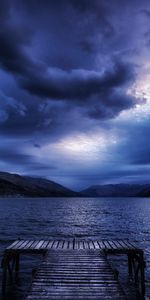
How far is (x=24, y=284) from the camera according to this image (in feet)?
68.7

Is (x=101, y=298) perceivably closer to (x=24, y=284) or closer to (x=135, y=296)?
(x=135, y=296)

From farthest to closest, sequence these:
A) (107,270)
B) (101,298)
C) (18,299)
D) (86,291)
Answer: (18,299) → (107,270) → (86,291) → (101,298)

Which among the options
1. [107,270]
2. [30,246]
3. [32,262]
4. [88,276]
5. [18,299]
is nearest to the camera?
[88,276]

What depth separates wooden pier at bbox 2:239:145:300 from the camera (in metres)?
10.7

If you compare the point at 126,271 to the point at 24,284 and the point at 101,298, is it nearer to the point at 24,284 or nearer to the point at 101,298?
the point at 24,284

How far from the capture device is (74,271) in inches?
532

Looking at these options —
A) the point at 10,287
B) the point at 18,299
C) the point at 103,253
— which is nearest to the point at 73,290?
the point at 103,253

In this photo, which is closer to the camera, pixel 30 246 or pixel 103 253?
pixel 103 253

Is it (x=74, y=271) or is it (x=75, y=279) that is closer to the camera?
(x=75, y=279)

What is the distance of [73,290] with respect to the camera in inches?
434

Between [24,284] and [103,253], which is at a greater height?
[103,253]

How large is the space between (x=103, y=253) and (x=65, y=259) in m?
2.79

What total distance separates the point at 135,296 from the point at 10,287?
7.93m

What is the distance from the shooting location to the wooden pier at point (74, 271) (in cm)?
1070
